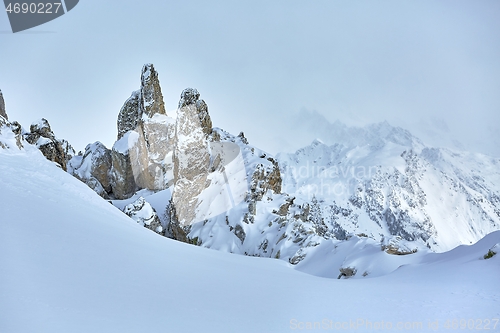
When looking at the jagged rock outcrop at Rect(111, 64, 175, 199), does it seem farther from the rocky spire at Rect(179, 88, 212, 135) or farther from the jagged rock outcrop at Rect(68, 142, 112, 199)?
the rocky spire at Rect(179, 88, 212, 135)

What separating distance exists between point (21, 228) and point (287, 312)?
761cm

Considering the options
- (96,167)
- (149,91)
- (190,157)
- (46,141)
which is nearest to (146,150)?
(96,167)

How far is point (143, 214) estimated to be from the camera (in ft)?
136

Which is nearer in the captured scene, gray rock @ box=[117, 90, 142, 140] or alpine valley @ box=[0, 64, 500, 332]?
alpine valley @ box=[0, 64, 500, 332]

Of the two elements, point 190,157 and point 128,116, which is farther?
point 128,116

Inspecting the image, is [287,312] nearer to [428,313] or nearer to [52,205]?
[428,313]

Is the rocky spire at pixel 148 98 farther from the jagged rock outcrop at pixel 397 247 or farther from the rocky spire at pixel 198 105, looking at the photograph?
the jagged rock outcrop at pixel 397 247

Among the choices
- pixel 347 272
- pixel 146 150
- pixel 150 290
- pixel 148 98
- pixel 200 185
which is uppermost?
A: pixel 148 98

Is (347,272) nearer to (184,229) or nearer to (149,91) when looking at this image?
(184,229)

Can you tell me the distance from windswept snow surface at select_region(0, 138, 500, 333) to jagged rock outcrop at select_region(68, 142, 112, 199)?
1751 inches

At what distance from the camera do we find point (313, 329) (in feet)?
27.2

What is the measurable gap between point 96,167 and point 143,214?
22.0 metres

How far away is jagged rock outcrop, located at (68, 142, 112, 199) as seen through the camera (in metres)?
56.7

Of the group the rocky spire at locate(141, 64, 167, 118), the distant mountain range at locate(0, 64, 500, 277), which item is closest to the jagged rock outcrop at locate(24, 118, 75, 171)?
the distant mountain range at locate(0, 64, 500, 277)
